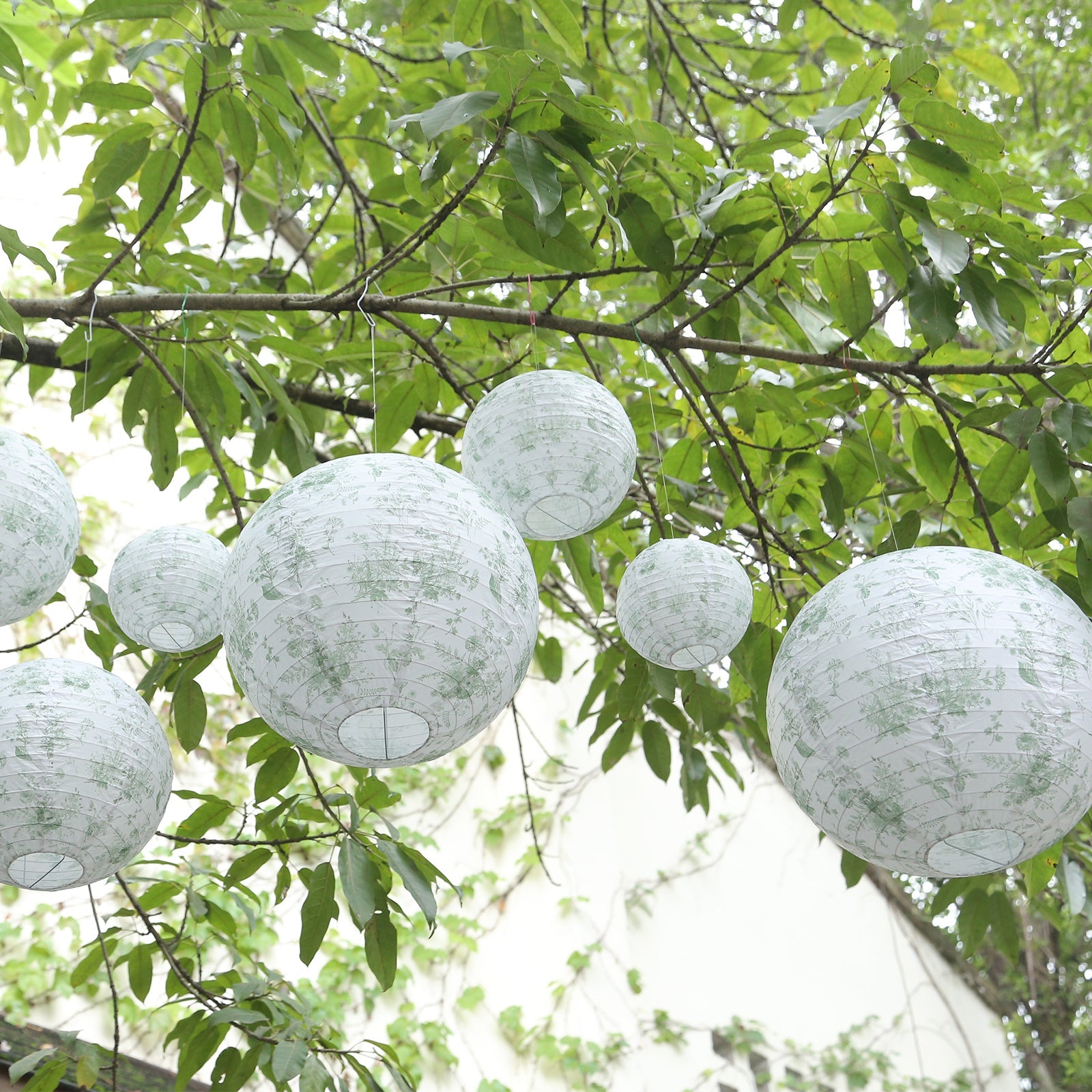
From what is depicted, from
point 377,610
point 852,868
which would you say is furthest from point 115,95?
point 852,868

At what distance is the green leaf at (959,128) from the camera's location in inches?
45.6

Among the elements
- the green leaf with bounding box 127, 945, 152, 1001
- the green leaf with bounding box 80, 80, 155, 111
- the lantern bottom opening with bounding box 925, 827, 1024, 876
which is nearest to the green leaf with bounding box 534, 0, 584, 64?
the green leaf with bounding box 80, 80, 155, 111

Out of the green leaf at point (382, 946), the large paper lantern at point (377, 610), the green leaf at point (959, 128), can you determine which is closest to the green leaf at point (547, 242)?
the green leaf at point (959, 128)

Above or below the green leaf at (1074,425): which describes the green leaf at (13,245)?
below

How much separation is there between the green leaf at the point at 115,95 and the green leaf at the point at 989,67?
1.30 meters

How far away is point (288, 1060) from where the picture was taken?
1.47 metres

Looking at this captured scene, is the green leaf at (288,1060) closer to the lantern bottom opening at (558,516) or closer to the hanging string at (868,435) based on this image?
the lantern bottom opening at (558,516)

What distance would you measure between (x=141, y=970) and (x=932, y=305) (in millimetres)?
1669

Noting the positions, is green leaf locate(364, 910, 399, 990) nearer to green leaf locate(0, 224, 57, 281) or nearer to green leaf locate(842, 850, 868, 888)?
green leaf locate(842, 850, 868, 888)

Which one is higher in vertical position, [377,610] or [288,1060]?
[377,610]

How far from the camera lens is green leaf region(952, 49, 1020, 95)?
1.71m

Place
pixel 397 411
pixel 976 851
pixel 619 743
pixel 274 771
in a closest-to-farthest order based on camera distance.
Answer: pixel 976 851 → pixel 274 771 → pixel 397 411 → pixel 619 743

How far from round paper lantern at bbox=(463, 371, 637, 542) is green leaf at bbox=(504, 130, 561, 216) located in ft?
0.64

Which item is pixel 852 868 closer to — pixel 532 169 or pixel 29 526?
pixel 532 169
